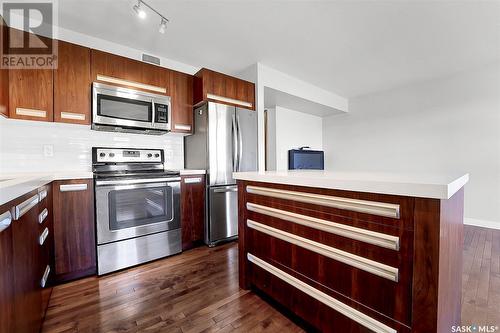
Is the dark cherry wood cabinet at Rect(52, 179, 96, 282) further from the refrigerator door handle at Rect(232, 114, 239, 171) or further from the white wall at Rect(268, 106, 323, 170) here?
the white wall at Rect(268, 106, 323, 170)

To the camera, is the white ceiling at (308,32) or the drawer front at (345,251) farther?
the white ceiling at (308,32)

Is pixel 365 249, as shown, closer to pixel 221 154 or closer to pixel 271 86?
pixel 221 154

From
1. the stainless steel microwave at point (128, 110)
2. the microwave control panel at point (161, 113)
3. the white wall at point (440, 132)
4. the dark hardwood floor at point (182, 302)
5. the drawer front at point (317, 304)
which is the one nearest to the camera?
the drawer front at point (317, 304)

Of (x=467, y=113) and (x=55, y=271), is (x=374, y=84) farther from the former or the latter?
(x=55, y=271)

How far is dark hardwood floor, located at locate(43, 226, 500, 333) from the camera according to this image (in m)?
1.34

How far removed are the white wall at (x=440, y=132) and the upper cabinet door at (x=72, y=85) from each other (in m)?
4.77

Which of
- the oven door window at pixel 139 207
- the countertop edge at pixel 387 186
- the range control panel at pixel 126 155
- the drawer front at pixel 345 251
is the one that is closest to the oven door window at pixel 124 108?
the range control panel at pixel 126 155

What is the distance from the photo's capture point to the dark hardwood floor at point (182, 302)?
1.34m

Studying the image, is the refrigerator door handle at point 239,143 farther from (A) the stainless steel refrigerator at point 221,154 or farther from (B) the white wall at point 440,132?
(B) the white wall at point 440,132

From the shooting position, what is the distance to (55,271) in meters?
1.79

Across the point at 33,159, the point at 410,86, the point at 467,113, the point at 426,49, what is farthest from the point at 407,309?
the point at 410,86

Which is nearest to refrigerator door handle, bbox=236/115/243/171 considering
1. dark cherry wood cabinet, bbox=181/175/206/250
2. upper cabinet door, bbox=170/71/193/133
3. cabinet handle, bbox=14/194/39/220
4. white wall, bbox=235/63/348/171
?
white wall, bbox=235/63/348/171

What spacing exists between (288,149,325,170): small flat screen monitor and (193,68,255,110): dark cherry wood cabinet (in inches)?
70.7

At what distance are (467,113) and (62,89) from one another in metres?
5.45
